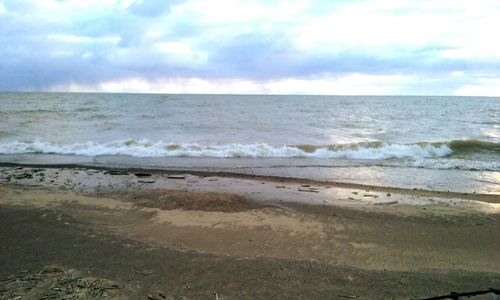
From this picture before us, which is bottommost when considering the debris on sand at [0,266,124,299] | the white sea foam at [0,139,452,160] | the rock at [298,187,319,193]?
the rock at [298,187,319,193]

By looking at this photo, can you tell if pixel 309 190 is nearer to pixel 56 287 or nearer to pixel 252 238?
pixel 252 238

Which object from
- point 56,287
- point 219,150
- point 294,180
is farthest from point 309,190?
point 219,150

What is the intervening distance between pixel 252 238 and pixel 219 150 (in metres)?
10.8

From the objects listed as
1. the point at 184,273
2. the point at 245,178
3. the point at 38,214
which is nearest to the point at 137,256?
the point at 184,273

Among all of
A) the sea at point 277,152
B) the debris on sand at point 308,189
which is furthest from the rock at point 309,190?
the sea at point 277,152

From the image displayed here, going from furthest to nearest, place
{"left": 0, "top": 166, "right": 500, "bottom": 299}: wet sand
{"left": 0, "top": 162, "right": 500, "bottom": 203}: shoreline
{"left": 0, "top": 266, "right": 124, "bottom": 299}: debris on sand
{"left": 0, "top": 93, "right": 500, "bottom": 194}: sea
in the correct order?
{"left": 0, "top": 93, "right": 500, "bottom": 194}: sea → {"left": 0, "top": 162, "right": 500, "bottom": 203}: shoreline → {"left": 0, "top": 166, "right": 500, "bottom": 299}: wet sand → {"left": 0, "top": 266, "right": 124, "bottom": 299}: debris on sand

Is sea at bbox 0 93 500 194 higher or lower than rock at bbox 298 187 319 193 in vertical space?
higher

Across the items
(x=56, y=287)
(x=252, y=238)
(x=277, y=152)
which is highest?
(x=277, y=152)

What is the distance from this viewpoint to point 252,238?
5.56 m

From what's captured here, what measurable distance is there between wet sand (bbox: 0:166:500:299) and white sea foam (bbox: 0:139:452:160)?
235 inches

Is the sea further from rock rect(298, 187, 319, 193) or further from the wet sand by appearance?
the wet sand

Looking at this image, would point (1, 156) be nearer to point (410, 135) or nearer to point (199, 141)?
point (199, 141)

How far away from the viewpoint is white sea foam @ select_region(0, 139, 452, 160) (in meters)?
15.5

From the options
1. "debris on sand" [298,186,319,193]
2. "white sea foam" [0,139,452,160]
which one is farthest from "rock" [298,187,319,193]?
"white sea foam" [0,139,452,160]
